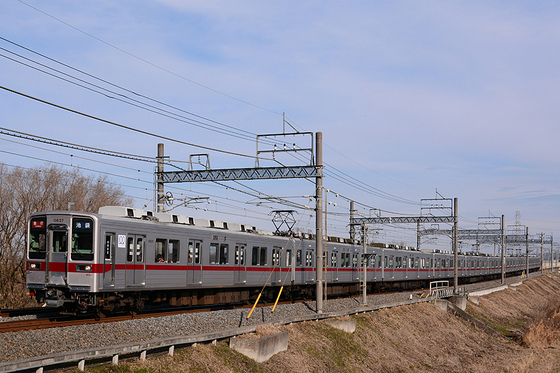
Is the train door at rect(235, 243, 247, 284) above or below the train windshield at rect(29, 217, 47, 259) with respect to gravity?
below

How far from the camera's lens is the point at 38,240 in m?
16.8

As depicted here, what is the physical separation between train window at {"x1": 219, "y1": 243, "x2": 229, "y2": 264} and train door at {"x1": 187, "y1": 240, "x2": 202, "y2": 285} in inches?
56.4

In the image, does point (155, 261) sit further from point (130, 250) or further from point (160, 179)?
point (160, 179)

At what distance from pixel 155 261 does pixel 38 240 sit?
3.75m

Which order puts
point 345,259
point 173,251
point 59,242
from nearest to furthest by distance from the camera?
point 59,242
point 173,251
point 345,259

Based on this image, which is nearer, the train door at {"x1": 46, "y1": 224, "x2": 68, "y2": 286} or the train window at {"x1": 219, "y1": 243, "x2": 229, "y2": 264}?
the train door at {"x1": 46, "y1": 224, "x2": 68, "y2": 286}

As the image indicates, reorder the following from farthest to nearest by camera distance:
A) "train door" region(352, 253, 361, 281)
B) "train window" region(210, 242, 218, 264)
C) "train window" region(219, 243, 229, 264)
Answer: "train door" region(352, 253, 361, 281) → "train window" region(219, 243, 229, 264) → "train window" region(210, 242, 218, 264)

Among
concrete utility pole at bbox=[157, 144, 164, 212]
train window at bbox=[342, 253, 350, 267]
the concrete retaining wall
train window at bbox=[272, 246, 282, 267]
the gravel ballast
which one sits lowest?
the concrete retaining wall

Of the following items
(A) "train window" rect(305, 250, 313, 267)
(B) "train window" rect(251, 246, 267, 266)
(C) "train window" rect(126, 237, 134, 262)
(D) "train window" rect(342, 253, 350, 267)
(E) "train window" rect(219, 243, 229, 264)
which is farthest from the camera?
(D) "train window" rect(342, 253, 350, 267)

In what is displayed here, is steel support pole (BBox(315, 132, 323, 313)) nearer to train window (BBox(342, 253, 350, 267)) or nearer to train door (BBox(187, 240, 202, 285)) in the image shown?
train door (BBox(187, 240, 202, 285))

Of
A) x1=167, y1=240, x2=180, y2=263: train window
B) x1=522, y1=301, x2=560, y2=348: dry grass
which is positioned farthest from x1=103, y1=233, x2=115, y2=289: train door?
x1=522, y1=301, x2=560, y2=348: dry grass

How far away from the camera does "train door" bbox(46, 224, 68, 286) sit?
16.2 metres

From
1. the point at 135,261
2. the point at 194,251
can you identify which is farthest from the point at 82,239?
the point at 194,251

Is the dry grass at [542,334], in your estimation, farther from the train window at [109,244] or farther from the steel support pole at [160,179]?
the train window at [109,244]
